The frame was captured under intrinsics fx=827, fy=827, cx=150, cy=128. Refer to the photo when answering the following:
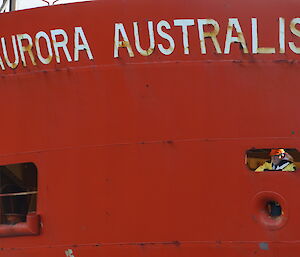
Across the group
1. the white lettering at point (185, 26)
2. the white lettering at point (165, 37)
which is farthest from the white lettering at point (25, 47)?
the white lettering at point (185, 26)

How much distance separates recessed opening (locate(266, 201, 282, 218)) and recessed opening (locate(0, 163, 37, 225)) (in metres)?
3.19

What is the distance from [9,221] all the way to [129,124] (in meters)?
2.10

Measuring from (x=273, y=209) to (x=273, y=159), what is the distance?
1.79ft

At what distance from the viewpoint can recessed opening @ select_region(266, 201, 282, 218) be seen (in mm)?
8941

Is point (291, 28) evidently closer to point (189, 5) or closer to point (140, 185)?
point (189, 5)

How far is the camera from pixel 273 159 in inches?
356

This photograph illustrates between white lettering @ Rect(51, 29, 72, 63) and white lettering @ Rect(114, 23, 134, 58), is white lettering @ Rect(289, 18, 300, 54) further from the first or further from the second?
white lettering @ Rect(51, 29, 72, 63)

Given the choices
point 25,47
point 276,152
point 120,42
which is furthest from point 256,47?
point 25,47

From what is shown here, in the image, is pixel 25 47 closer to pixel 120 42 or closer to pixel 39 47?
pixel 39 47

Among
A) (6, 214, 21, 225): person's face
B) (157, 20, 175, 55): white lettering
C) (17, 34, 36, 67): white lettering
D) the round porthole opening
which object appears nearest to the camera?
the round porthole opening

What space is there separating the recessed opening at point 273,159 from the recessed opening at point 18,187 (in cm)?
294

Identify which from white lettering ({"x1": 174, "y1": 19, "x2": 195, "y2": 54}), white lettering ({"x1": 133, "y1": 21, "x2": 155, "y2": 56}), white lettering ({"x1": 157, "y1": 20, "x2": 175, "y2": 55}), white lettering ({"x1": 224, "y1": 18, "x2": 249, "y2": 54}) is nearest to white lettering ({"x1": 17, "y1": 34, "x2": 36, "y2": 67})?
white lettering ({"x1": 133, "y1": 21, "x2": 155, "y2": 56})

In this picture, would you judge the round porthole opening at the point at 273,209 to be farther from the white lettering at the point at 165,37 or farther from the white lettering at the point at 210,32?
the white lettering at the point at 165,37

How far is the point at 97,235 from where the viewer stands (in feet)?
30.4
